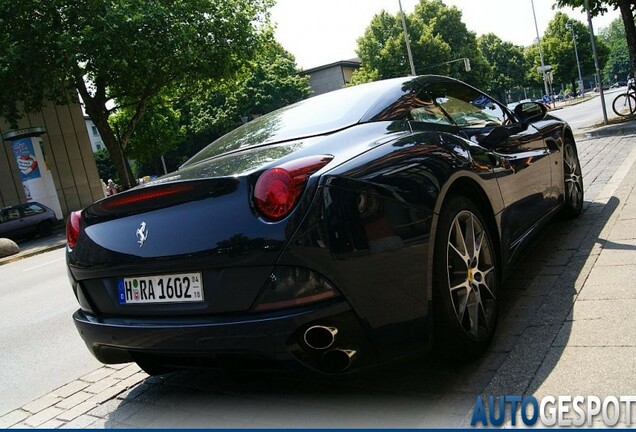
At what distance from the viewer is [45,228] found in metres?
23.5

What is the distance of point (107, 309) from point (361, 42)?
5810 centimetres

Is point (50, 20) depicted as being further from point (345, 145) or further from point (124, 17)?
point (345, 145)

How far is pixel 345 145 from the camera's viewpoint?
273cm

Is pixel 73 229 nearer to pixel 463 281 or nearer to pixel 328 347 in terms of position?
pixel 328 347

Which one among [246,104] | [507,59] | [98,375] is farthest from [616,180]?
[507,59]

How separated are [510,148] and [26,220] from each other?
2265 centimetres

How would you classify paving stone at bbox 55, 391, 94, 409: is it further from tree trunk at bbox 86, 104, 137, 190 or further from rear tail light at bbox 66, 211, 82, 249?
tree trunk at bbox 86, 104, 137, 190

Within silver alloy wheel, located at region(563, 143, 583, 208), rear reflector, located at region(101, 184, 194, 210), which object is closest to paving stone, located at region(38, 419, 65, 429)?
rear reflector, located at region(101, 184, 194, 210)

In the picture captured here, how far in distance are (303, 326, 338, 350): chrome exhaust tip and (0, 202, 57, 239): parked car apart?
74.8ft

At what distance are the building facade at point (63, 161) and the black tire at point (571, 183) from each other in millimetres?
29123

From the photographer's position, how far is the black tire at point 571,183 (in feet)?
17.1

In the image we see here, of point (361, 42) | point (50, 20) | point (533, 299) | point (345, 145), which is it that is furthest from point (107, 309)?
point (361, 42)

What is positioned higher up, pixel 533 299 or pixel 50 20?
pixel 50 20

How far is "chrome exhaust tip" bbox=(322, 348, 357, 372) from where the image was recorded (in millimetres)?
2334
